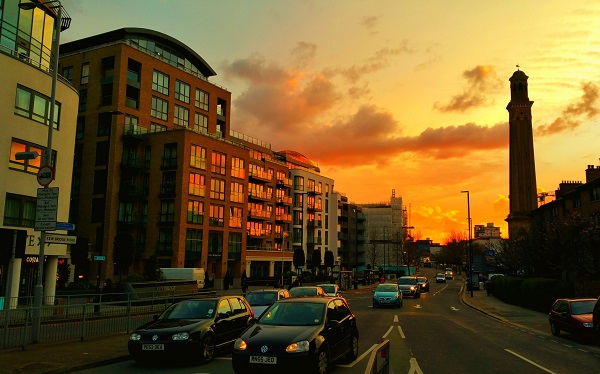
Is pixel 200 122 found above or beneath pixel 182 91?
beneath

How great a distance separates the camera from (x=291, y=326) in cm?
991

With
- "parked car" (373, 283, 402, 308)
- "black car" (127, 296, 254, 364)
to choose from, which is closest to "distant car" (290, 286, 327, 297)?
"black car" (127, 296, 254, 364)

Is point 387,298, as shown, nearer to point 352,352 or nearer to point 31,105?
point 352,352

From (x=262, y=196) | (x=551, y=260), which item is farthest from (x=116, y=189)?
(x=551, y=260)

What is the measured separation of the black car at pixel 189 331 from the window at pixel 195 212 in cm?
4104

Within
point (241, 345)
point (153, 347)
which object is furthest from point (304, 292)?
point (241, 345)

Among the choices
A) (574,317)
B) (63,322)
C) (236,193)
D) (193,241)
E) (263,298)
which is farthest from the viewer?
(236,193)

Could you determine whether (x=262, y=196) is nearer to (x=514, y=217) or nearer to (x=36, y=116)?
(x=36, y=116)

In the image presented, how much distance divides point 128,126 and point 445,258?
5294 inches

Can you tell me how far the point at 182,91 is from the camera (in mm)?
59844

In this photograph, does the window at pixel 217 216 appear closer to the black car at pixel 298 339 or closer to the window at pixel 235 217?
the window at pixel 235 217

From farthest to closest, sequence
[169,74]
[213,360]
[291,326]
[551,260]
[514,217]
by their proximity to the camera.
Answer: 1. [514,217]
2. [169,74]
3. [551,260]
4. [213,360]
5. [291,326]

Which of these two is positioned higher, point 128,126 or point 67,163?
point 128,126

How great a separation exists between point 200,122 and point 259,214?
1676cm
